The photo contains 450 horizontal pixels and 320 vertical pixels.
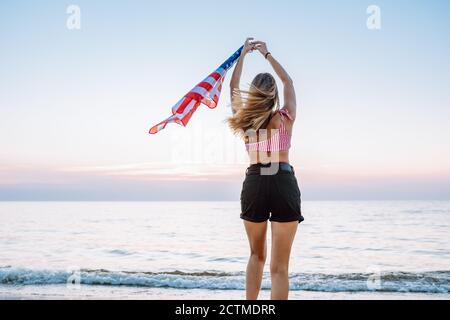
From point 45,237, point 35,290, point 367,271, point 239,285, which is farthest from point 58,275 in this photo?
point 45,237

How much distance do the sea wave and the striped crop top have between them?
A: 4.72 m

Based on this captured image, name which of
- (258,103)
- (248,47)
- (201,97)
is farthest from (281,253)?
(248,47)

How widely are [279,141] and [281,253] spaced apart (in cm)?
80

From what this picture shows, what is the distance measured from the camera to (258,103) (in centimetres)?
318

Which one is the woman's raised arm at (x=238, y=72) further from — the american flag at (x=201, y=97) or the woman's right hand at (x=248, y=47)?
the american flag at (x=201, y=97)

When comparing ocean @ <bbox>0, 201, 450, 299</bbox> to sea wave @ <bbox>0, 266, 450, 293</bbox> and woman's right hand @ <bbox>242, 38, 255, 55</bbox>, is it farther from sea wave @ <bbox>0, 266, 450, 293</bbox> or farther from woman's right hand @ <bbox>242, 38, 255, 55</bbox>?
woman's right hand @ <bbox>242, 38, 255, 55</bbox>

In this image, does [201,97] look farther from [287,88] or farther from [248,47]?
[287,88]

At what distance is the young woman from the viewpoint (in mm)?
3146

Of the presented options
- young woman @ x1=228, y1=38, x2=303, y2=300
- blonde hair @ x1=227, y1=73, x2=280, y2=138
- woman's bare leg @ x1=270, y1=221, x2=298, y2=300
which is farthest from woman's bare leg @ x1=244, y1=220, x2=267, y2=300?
blonde hair @ x1=227, y1=73, x2=280, y2=138

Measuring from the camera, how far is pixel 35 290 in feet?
23.5

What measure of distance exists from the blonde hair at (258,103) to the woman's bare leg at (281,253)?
0.73 m
